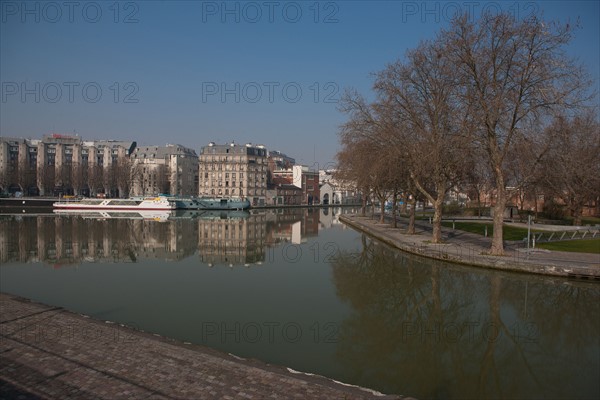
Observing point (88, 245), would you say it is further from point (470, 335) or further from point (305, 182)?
point (305, 182)

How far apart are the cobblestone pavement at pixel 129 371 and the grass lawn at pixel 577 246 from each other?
78.8ft

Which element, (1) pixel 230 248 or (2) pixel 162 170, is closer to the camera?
(1) pixel 230 248

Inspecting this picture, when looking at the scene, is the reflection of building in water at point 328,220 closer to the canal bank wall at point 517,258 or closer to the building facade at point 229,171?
the canal bank wall at point 517,258

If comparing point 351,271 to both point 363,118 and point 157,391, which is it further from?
→ point 157,391

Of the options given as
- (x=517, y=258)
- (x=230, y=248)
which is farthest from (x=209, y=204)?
(x=517, y=258)

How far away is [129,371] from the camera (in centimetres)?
834

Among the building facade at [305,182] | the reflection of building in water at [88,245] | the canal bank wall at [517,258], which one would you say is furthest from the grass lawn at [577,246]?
the building facade at [305,182]

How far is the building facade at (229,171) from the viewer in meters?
113

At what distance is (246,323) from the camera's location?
12.7m

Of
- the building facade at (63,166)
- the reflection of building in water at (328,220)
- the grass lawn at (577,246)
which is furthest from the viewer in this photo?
the building facade at (63,166)

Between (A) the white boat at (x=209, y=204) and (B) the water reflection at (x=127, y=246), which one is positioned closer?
(B) the water reflection at (x=127, y=246)

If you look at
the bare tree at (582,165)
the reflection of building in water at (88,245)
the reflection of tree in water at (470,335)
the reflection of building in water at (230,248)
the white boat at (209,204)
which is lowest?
the reflection of tree in water at (470,335)

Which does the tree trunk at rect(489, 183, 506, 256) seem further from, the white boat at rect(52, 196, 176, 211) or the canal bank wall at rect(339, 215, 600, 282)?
the white boat at rect(52, 196, 176, 211)

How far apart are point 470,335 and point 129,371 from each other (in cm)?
878
